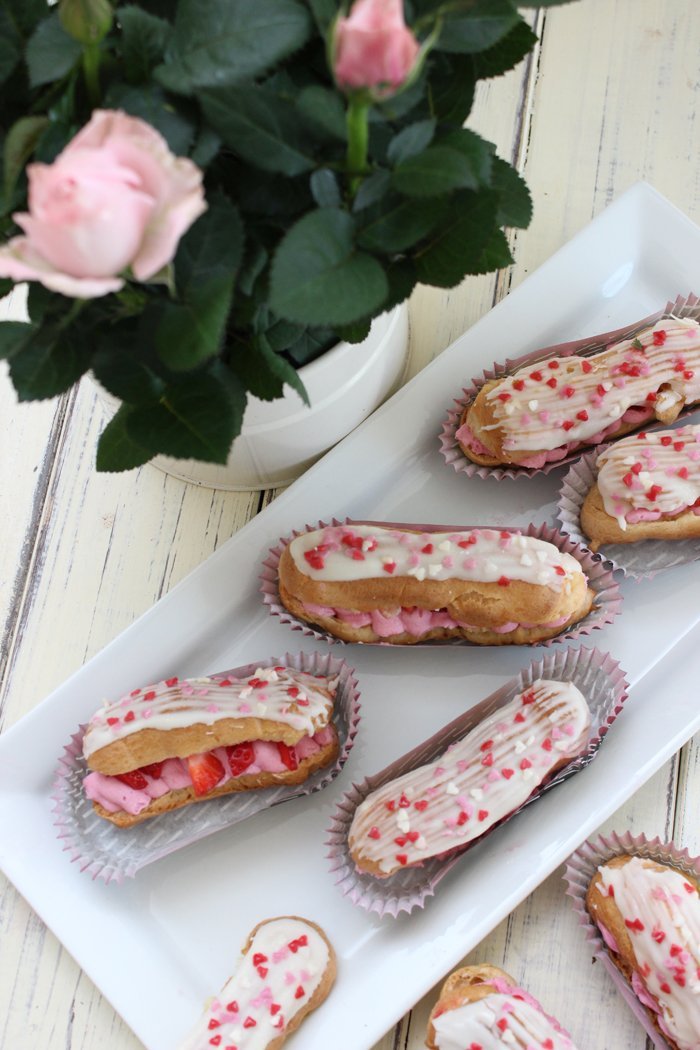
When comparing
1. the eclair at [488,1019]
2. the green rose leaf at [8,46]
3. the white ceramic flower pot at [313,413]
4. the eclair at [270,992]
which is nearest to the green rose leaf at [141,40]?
the green rose leaf at [8,46]

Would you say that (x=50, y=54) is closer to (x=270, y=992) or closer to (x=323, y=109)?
(x=323, y=109)

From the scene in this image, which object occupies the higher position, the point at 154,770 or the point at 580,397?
the point at 580,397

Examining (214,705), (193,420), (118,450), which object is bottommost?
(214,705)

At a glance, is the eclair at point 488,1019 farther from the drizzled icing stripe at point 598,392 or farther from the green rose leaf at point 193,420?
the green rose leaf at point 193,420

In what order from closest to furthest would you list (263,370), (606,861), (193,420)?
(193,420), (263,370), (606,861)

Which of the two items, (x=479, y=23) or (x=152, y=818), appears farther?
(x=152, y=818)

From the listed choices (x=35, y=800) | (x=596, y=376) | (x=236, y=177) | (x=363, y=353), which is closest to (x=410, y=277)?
(x=236, y=177)

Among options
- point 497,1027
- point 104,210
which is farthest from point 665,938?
point 104,210
